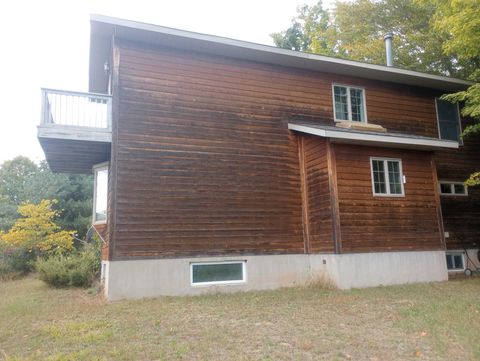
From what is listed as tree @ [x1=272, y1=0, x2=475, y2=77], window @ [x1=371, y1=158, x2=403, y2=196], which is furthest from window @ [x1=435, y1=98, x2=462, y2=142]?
tree @ [x1=272, y1=0, x2=475, y2=77]

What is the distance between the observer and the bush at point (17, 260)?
18.8m

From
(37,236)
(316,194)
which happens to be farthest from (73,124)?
(37,236)

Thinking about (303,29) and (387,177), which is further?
(303,29)

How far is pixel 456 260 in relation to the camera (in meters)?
14.3

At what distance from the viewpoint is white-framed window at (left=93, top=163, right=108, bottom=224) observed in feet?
41.0

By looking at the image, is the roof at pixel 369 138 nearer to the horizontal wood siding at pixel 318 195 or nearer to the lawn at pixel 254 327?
the horizontal wood siding at pixel 318 195

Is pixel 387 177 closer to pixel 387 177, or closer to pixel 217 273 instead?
pixel 387 177

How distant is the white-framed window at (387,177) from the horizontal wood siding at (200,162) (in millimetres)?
2196

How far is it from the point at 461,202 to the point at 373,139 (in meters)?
5.74

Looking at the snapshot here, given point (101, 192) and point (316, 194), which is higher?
point (101, 192)

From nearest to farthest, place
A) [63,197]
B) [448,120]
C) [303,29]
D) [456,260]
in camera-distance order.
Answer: [456,260], [448,120], [63,197], [303,29]

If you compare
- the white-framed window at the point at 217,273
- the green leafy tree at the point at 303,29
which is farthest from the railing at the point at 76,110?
the green leafy tree at the point at 303,29

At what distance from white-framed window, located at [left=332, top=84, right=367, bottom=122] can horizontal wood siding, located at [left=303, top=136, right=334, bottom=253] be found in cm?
194

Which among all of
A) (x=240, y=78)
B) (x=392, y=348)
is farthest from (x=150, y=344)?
(x=240, y=78)
